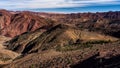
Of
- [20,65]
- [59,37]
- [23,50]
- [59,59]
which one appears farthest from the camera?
[23,50]

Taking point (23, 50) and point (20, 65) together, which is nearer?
point (20, 65)

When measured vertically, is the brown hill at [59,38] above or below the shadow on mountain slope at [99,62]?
below

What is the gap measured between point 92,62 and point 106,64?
191 inches

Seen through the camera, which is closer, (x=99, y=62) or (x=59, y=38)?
(x=99, y=62)

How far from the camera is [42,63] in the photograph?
5775 centimetres

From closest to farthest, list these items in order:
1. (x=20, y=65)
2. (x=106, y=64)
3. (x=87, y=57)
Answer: (x=106, y=64), (x=87, y=57), (x=20, y=65)

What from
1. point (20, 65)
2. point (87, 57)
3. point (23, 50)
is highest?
point (87, 57)

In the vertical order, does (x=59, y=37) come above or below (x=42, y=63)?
below

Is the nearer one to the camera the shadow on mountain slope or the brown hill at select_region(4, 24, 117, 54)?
the shadow on mountain slope

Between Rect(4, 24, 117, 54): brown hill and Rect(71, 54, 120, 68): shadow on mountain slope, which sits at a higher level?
Rect(71, 54, 120, 68): shadow on mountain slope

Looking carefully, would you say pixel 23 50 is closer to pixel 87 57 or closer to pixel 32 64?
pixel 32 64

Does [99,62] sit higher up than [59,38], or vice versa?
[99,62]

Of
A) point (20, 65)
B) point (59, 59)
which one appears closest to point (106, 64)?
point (59, 59)

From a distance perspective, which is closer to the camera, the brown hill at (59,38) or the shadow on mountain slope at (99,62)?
the shadow on mountain slope at (99,62)
